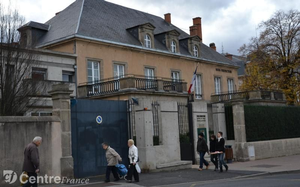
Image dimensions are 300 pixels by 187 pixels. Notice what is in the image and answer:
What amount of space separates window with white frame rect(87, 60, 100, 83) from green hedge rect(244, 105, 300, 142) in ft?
37.7

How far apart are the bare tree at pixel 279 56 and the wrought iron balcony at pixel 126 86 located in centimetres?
1295

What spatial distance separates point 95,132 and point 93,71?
1351 cm

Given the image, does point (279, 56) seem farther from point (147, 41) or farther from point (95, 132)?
point (95, 132)

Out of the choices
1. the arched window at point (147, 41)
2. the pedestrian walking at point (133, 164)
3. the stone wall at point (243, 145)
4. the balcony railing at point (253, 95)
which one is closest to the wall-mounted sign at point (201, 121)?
the stone wall at point (243, 145)

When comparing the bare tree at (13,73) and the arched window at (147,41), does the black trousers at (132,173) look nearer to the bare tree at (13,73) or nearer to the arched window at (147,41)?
the bare tree at (13,73)

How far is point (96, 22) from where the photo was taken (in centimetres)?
3008

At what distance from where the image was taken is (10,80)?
586 inches

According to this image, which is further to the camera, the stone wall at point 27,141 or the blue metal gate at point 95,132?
the blue metal gate at point 95,132

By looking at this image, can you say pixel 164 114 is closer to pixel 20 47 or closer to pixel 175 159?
pixel 175 159

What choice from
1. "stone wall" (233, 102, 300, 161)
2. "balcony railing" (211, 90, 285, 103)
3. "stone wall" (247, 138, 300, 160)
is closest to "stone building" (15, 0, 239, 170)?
"stone wall" (233, 102, 300, 161)

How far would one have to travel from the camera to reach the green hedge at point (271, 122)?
74.2ft

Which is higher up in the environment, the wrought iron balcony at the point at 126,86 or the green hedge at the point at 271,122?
the wrought iron balcony at the point at 126,86

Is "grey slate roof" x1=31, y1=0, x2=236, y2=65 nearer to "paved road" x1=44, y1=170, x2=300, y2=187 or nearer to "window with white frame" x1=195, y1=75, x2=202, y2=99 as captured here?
"window with white frame" x1=195, y1=75, x2=202, y2=99

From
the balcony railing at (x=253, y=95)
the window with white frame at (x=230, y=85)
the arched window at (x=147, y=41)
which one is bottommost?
the balcony railing at (x=253, y=95)
